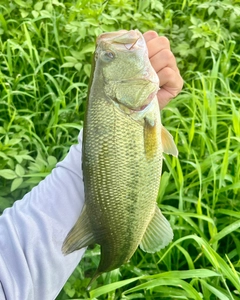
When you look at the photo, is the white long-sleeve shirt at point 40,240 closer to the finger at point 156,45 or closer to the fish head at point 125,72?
the fish head at point 125,72

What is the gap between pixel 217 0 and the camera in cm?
317

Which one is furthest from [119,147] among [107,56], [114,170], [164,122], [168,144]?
[164,122]

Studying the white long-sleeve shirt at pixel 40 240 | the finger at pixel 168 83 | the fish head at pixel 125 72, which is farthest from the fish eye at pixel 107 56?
the white long-sleeve shirt at pixel 40 240

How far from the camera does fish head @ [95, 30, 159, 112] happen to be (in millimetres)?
1383

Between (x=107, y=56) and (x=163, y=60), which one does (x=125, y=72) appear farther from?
(x=163, y=60)

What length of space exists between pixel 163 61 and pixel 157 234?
0.67 m

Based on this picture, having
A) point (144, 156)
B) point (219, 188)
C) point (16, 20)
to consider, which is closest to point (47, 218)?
point (144, 156)

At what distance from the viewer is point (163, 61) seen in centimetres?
153

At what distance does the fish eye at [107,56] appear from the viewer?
1.40 m

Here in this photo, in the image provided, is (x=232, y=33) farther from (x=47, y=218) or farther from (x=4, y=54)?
(x=47, y=218)

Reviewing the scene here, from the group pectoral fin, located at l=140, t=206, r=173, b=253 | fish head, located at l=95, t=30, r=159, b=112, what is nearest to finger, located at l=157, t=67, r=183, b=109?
fish head, located at l=95, t=30, r=159, b=112

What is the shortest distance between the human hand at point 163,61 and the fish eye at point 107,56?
20 cm

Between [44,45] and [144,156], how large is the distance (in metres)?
Result: 1.87

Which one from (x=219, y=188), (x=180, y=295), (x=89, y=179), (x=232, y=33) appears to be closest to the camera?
(x=89, y=179)
